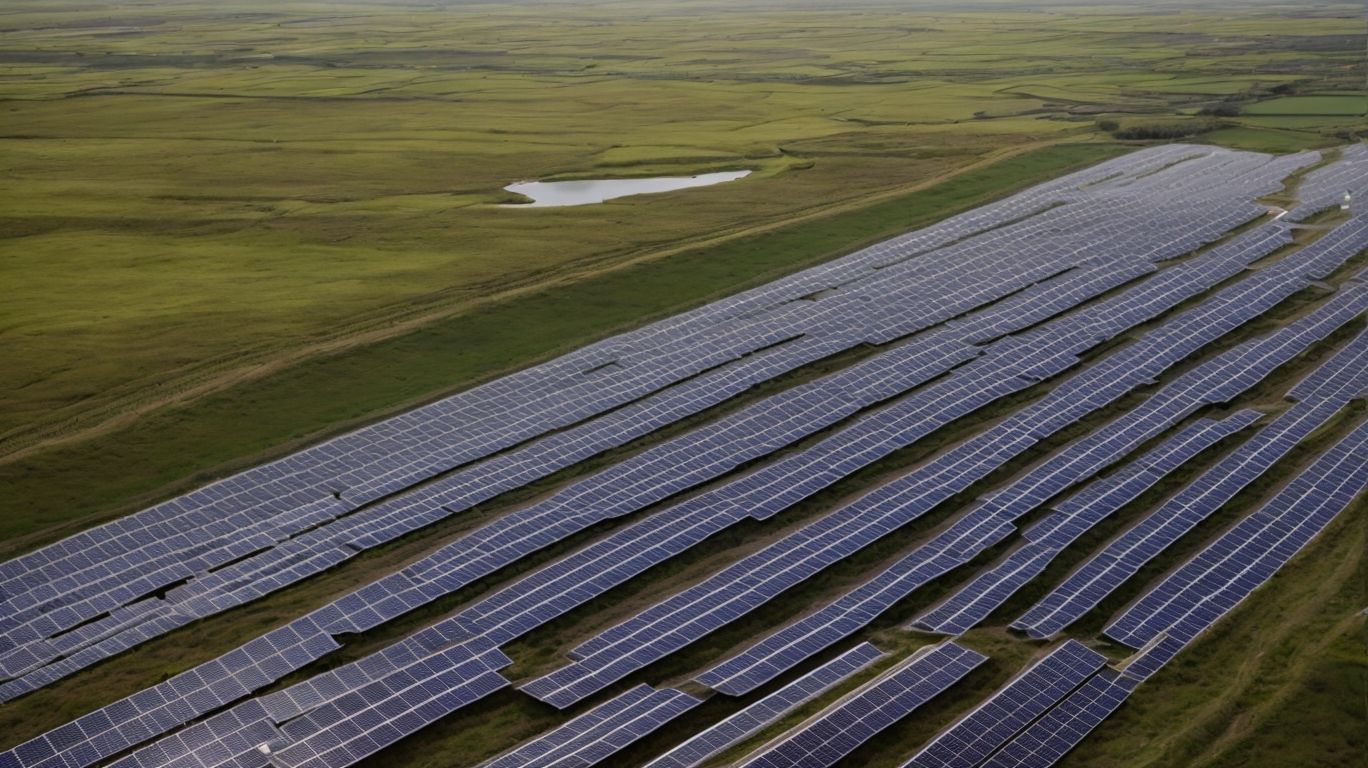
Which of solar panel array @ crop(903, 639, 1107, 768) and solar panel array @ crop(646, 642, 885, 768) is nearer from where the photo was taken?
solar panel array @ crop(903, 639, 1107, 768)

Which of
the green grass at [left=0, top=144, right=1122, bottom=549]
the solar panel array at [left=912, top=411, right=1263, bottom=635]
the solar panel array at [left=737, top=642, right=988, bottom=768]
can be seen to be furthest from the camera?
the green grass at [left=0, top=144, right=1122, bottom=549]

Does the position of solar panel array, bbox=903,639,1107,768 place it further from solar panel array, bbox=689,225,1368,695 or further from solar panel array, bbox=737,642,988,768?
solar panel array, bbox=689,225,1368,695

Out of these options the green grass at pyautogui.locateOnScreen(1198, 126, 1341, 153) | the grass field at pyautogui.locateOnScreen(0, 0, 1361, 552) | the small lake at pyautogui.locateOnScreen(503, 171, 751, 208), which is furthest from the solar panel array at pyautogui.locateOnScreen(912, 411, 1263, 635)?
the green grass at pyautogui.locateOnScreen(1198, 126, 1341, 153)

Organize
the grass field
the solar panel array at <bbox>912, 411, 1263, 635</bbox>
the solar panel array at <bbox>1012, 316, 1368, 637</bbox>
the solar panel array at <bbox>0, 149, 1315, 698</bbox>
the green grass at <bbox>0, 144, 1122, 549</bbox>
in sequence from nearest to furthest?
1. the solar panel array at <bbox>912, 411, 1263, 635</bbox>
2. the solar panel array at <bbox>1012, 316, 1368, 637</bbox>
3. the solar panel array at <bbox>0, 149, 1315, 698</bbox>
4. the green grass at <bbox>0, 144, 1122, 549</bbox>
5. the grass field

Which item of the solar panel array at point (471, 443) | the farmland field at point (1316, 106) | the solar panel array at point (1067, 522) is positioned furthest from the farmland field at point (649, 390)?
the farmland field at point (1316, 106)

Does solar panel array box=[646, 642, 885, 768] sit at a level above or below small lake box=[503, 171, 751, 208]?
below

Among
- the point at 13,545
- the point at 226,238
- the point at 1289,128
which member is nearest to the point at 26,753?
the point at 13,545

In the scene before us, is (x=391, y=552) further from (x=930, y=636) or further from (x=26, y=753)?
(x=930, y=636)
